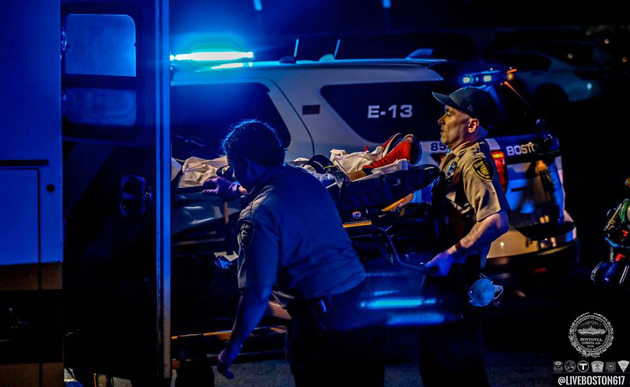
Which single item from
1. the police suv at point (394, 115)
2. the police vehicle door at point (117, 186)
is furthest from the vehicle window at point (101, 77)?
the police suv at point (394, 115)

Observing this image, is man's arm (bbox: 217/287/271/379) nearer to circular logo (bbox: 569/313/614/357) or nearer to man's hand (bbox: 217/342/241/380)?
man's hand (bbox: 217/342/241/380)

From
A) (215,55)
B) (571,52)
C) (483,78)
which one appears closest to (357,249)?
(483,78)

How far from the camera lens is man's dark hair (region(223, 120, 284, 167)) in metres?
3.69

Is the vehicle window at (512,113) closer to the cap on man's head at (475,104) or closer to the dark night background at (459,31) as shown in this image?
the cap on man's head at (475,104)

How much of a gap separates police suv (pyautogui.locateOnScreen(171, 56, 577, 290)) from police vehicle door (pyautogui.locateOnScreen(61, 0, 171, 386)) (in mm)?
1921

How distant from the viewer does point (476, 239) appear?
14.0ft

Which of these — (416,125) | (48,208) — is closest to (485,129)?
(416,125)

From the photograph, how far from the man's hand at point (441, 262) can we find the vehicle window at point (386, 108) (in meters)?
1.76

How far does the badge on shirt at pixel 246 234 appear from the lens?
11.6ft

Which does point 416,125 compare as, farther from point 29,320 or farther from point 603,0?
point 603,0

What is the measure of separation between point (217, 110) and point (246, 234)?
2929mm

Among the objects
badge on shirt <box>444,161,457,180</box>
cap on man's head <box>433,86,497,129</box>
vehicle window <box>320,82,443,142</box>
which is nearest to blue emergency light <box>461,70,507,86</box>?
vehicle window <box>320,82,443,142</box>

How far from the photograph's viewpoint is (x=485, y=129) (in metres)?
4.68

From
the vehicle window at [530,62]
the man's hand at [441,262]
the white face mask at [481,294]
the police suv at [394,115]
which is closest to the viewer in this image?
the white face mask at [481,294]
